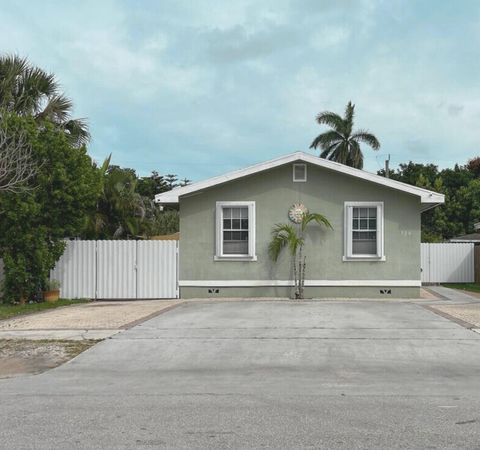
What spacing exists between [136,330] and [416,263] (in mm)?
9616

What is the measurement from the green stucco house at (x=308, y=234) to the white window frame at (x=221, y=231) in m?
0.03

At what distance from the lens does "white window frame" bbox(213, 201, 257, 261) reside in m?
17.5

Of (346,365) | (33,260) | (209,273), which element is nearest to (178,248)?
(209,273)

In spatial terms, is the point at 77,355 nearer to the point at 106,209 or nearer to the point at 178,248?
the point at 178,248

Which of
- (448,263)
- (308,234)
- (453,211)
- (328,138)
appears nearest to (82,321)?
(308,234)

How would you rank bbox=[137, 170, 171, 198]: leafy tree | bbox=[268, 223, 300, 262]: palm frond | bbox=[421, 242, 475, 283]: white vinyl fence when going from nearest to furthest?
bbox=[268, 223, 300, 262]: palm frond
bbox=[421, 242, 475, 283]: white vinyl fence
bbox=[137, 170, 171, 198]: leafy tree

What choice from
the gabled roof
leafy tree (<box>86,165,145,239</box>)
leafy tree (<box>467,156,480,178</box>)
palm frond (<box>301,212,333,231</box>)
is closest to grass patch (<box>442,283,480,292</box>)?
the gabled roof

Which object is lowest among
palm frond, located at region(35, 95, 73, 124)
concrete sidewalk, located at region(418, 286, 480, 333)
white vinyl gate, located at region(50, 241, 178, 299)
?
concrete sidewalk, located at region(418, 286, 480, 333)

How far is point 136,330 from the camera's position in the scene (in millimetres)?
11453

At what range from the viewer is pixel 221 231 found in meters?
17.7

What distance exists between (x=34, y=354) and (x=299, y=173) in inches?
407

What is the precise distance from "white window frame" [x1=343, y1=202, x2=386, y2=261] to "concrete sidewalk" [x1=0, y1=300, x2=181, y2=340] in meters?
5.37

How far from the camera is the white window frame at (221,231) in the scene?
691 inches

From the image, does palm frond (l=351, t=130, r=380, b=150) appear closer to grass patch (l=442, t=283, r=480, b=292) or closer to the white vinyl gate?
grass patch (l=442, t=283, r=480, b=292)
